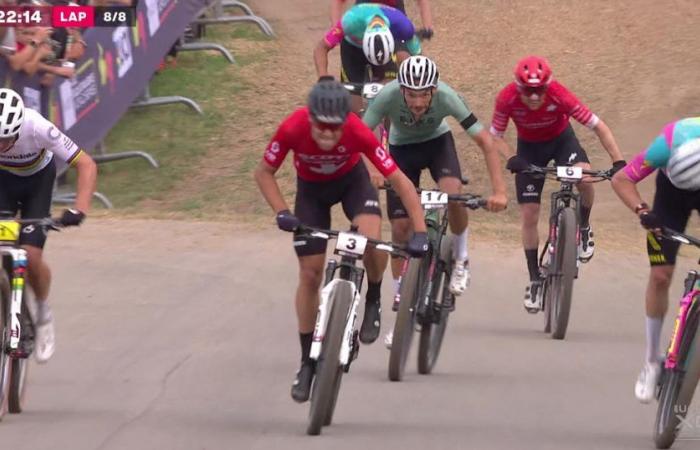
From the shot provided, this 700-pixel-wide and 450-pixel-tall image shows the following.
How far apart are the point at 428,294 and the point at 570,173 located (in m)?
1.90

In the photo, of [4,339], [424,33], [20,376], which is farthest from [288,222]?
[424,33]

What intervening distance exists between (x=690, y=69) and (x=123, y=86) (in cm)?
844

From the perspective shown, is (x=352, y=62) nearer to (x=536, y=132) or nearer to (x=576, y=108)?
(x=536, y=132)

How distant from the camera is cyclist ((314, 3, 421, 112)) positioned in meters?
13.3

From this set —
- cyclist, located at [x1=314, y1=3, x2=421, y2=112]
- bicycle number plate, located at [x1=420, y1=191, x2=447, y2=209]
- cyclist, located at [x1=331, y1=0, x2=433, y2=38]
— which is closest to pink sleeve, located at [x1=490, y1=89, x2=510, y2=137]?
bicycle number plate, located at [x1=420, y1=191, x2=447, y2=209]

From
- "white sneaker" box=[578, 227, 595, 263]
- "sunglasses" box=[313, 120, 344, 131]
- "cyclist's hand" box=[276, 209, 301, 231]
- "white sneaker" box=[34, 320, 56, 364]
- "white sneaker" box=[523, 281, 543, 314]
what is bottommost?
"white sneaker" box=[523, 281, 543, 314]

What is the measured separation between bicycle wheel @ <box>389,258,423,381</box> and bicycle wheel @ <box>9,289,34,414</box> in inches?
88.6

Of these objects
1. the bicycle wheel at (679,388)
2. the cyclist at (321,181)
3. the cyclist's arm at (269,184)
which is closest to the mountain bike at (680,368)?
the bicycle wheel at (679,388)

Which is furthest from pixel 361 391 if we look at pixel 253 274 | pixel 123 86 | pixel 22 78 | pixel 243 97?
pixel 243 97

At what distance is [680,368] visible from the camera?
24.2ft

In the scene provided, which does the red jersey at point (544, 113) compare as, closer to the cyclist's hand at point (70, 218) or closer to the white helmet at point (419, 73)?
the white helmet at point (419, 73)

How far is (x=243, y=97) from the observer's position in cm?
1939

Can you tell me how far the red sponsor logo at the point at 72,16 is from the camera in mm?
14508

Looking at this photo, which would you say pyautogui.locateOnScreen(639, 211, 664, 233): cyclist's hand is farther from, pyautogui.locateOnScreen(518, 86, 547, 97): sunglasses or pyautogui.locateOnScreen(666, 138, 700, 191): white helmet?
pyautogui.locateOnScreen(518, 86, 547, 97): sunglasses
